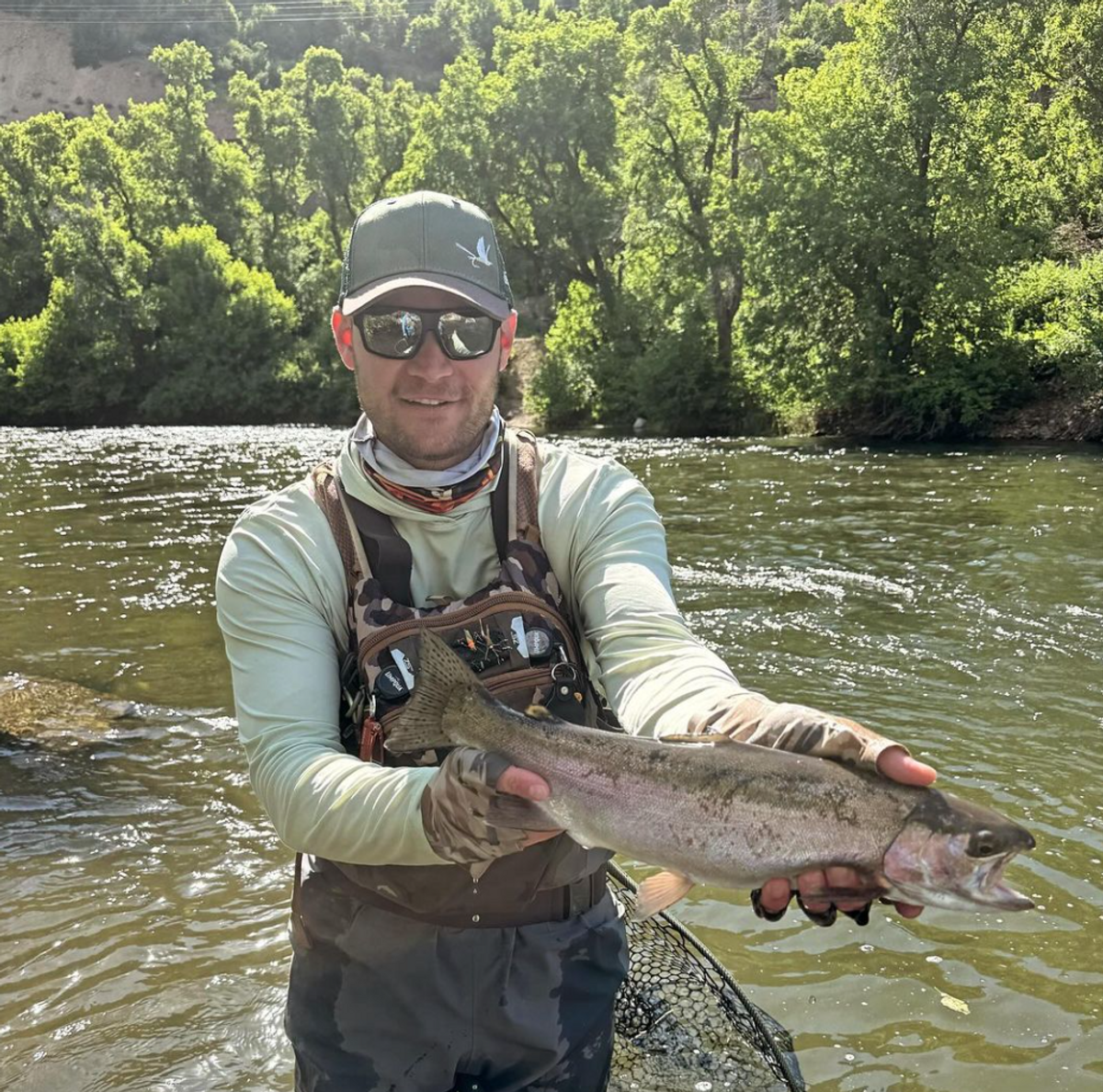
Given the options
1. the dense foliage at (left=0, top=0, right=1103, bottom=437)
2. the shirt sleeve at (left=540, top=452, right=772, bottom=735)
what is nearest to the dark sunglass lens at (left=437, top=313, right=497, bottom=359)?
the shirt sleeve at (left=540, top=452, right=772, bottom=735)

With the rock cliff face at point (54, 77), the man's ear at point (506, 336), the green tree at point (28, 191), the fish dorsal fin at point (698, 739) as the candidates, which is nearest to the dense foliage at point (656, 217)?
the green tree at point (28, 191)

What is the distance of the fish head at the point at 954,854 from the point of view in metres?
2.11

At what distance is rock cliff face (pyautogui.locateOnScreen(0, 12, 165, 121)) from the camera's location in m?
117

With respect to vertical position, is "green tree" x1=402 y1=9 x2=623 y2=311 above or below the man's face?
above

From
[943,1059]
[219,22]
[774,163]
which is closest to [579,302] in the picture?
[774,163]

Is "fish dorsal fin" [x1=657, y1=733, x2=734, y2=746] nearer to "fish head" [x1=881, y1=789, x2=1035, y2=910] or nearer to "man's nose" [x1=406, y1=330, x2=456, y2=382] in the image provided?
"fish head" [x1=881, y1=789, x2=1035, y2=910]

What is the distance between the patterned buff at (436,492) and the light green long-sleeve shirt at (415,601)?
0.02m

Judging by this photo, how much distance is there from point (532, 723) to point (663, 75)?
40790mm

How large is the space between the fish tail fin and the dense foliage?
93.4 ft

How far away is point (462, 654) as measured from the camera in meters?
2.72

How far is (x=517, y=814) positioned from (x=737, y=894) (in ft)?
12.7

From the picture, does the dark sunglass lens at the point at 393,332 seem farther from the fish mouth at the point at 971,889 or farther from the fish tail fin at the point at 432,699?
the fish mouth at the point at 971,889

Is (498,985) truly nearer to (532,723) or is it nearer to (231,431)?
(532,723)

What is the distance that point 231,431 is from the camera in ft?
141
